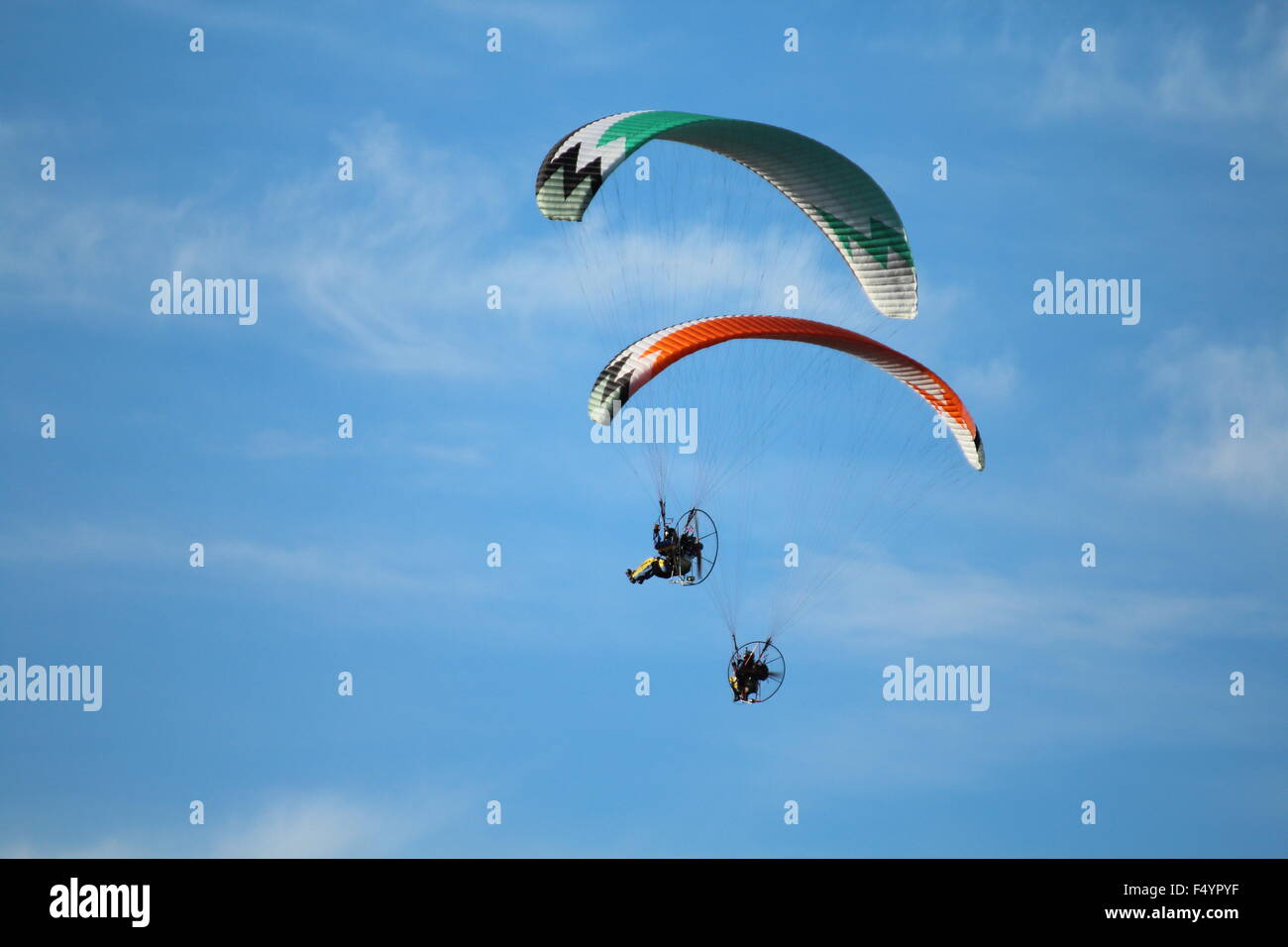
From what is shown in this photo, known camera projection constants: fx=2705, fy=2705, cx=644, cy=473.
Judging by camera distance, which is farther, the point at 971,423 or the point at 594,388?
the point at 971,423

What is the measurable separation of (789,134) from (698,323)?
390 centimetres

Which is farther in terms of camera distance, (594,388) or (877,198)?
(877,198)

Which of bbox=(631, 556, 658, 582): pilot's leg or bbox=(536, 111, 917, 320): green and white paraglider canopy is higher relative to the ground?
bbox=(536, 111, 917, 320): green and white paraglider canopy

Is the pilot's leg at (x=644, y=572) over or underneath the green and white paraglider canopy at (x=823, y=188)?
underneath
